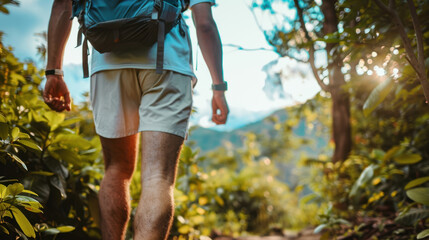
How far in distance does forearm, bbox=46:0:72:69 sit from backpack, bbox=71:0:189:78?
0.79 ft

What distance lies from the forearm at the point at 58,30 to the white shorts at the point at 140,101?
0.25 meters

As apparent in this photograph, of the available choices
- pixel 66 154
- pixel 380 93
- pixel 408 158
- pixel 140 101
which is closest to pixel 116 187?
pixel 66 154

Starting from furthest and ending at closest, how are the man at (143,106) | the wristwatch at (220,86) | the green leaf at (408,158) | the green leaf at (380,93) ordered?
the green leaf at (408,158) → the wristwatch at (220,86) → the green leaf at (380,93) → the man at (143,106)

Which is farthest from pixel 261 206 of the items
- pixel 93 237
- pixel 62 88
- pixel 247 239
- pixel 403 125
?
pixel 62 88

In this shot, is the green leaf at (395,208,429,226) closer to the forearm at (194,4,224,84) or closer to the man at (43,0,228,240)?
the man at (43,0,228,240)

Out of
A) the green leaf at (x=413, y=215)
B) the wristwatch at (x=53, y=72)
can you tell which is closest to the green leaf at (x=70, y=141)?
the wristwatch at (x=53, y=72)

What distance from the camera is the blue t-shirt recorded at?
1.21 metres

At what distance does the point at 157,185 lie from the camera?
3.63 feet

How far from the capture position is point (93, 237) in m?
1.69

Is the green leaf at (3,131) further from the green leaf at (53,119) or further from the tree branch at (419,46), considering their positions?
the tree branch at (419,46)

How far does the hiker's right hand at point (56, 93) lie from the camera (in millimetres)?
1461

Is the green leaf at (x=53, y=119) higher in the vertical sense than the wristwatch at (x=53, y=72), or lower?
lower

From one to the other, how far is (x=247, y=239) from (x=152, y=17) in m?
2.56

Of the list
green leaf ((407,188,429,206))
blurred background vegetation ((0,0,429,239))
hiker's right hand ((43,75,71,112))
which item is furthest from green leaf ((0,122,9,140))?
green leaf ((407,188,429,206))
